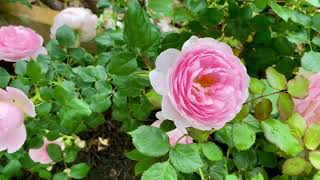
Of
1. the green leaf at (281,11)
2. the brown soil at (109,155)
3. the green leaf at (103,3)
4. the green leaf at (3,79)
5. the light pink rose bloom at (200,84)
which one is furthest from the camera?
the brown soil at (109,155)

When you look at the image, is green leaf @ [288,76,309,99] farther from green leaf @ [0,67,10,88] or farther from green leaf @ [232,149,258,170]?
green leaf @ [0,67,10,88]

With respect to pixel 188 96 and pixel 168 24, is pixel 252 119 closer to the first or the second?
pixel 188 96

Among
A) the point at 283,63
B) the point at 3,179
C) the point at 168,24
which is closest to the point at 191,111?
the point at 283,63

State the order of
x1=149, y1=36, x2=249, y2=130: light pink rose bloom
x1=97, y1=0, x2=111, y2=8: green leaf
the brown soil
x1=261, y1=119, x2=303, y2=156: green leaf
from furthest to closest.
→ the brown soil → x1=97, y1=0, x2=111, y2=8: green leaf → x1=261, y1=119, x2=303, y2=156: green leaf → x1=149, y1=36, x2=249, y2=130: light pink rose bloom

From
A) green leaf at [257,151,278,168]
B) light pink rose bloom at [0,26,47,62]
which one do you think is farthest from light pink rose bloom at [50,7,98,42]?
green leaf at [257,151,278,168]

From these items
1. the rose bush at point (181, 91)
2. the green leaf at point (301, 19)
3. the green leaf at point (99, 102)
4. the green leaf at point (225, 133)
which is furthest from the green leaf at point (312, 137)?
the green leaf at point (99, 102)

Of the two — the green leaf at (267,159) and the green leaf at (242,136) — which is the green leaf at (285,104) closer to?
the green leaf at (242,136)
